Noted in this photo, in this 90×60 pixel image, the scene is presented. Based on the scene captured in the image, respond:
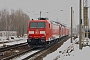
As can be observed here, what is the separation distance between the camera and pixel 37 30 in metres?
22.4

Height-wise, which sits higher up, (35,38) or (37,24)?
(37,24)

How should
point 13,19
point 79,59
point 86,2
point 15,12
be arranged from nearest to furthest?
point 79,59, point 86,2, point 13,19, point 15,12

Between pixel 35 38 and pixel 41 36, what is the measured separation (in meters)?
0.65

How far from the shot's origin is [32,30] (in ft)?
73.8

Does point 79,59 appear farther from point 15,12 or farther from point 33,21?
point 15,12

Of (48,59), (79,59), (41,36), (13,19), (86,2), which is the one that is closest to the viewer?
(79,59)

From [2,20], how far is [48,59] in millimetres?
85783

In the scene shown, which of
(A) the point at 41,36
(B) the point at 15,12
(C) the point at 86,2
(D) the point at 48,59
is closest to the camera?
(D) the point at 48,59

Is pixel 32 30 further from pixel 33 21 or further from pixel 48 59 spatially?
pixel 48 59

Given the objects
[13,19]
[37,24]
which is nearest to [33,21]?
[37,24]

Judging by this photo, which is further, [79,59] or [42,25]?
[42,25]

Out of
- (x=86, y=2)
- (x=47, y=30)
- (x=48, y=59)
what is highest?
(x=86, y=2)

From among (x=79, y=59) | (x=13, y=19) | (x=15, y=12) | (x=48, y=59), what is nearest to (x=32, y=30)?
(x=48, y=59)

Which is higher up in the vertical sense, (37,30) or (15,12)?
(15,12)
